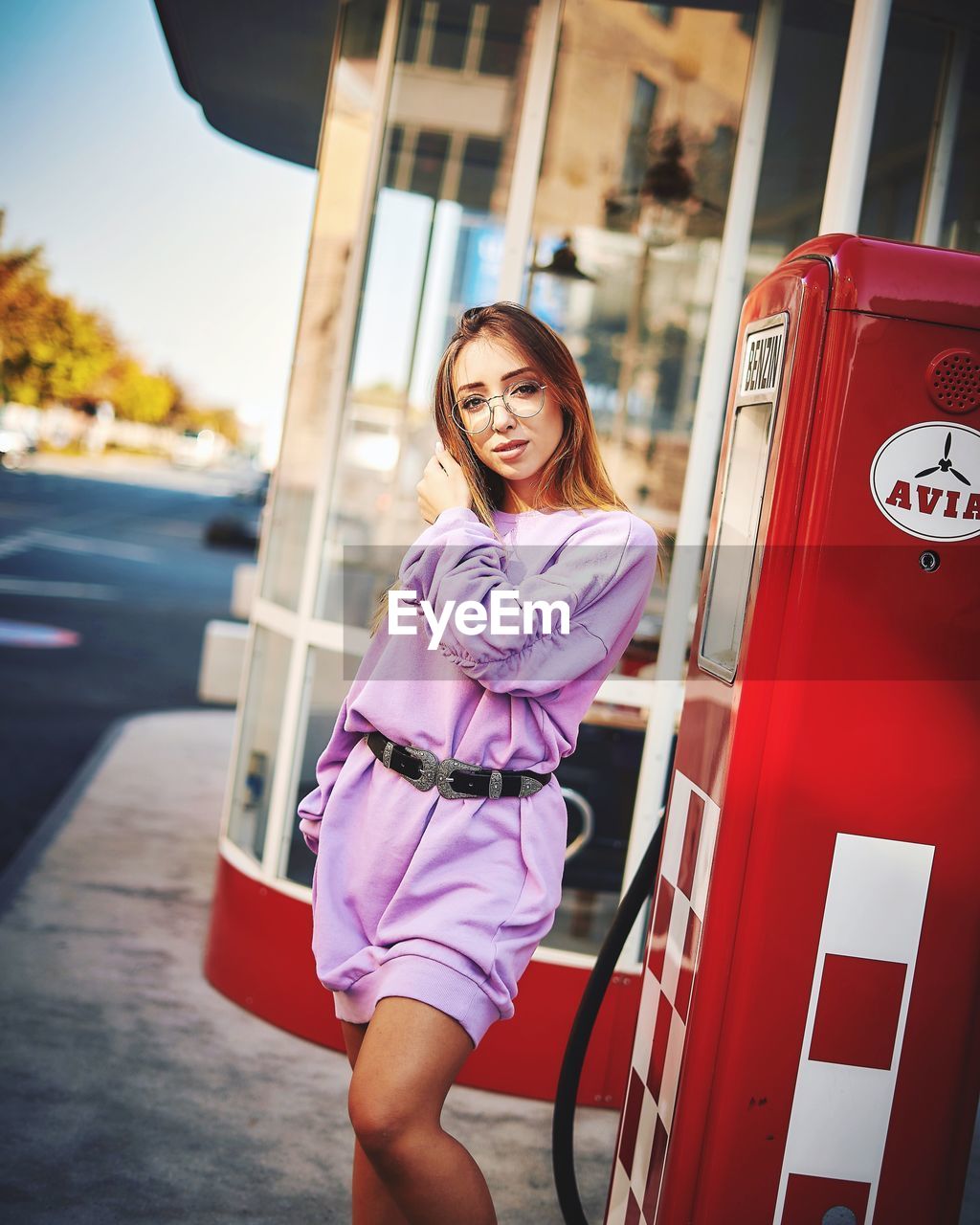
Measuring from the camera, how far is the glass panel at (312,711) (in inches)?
150

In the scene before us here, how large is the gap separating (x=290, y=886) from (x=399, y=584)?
1999 mm

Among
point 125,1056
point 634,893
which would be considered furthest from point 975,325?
point 125,1056

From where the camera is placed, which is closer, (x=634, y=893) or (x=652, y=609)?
(x=634, y=893)

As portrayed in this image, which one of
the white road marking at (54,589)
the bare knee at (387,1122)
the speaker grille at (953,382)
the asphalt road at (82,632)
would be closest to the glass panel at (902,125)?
the speaker grille at (953,382)

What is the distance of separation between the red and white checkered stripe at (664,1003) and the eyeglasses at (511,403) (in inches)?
28.6

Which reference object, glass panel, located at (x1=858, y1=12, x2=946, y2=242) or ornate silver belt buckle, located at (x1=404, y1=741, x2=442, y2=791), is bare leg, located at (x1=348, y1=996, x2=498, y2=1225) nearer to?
ornate silver belt buckle, located at (x1=404, y1=741, x2=442, y2=791)

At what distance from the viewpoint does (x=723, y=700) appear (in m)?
2.09

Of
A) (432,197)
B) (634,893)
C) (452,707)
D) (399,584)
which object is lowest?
(634,893)

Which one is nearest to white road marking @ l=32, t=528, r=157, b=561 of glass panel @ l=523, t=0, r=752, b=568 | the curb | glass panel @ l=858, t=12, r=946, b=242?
the curb

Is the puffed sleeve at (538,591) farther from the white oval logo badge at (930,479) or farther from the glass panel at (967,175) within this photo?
the glass panel at (967,175)

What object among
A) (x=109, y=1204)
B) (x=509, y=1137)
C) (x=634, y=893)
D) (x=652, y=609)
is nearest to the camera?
(x=634, y=893)

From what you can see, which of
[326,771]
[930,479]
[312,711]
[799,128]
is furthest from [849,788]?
[799,128]

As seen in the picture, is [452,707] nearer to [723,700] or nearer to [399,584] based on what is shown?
[399,584]

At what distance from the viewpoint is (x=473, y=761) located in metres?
1.94
